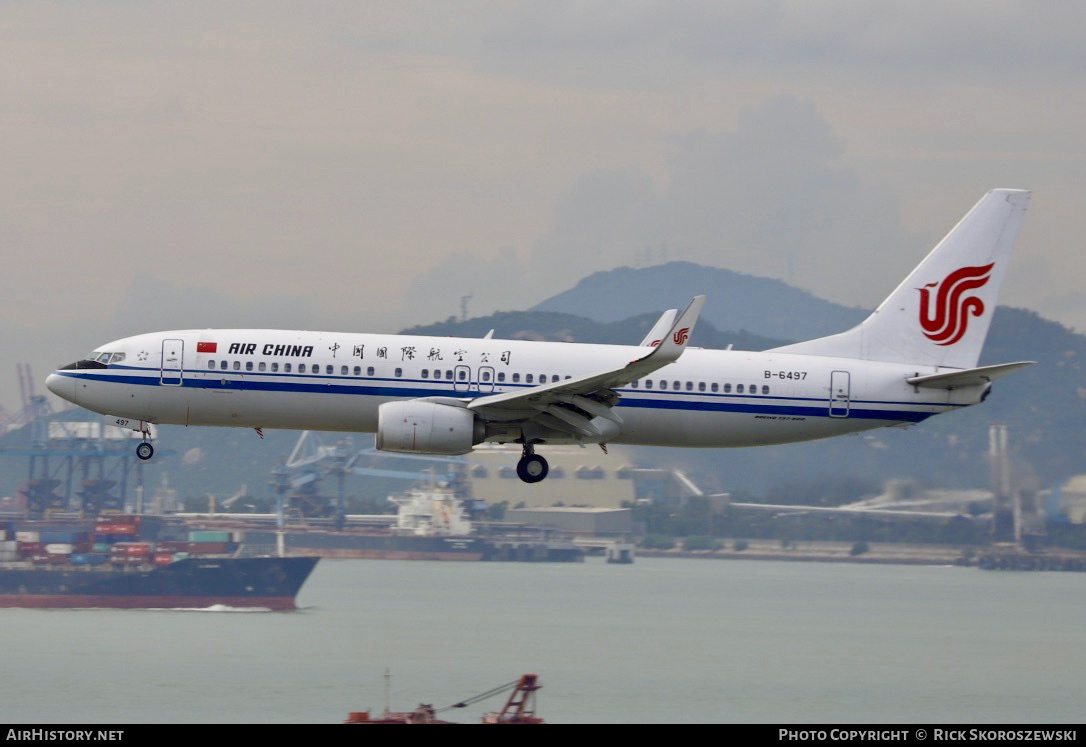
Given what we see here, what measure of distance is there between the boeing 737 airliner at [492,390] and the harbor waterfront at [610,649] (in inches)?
1165

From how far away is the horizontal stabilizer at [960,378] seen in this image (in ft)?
135

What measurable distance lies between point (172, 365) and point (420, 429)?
741cm

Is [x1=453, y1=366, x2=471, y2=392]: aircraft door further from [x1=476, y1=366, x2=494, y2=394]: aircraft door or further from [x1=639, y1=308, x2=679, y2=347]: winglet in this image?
[x1=639, y1=308, x2=679, y2=347]: winglet

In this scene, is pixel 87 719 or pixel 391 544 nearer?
pixel 87 719

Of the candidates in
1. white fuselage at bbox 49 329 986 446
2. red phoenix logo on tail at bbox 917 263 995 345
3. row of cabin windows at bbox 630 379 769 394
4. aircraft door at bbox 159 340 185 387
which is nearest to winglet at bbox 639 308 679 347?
white fuselage at bbox 49 329 986 446

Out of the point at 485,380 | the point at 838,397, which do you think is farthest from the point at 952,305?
the point at 485,380

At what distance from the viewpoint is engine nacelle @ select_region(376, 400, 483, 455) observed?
3975 centimetres

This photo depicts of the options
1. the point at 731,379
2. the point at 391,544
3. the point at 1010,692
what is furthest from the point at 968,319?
the point at 391,544

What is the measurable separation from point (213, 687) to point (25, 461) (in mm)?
124352

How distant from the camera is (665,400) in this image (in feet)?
137

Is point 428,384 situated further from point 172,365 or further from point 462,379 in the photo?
point 172,365

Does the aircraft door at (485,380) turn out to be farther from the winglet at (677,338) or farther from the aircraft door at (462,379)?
the winglet at (677,338)

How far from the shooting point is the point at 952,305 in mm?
46188
